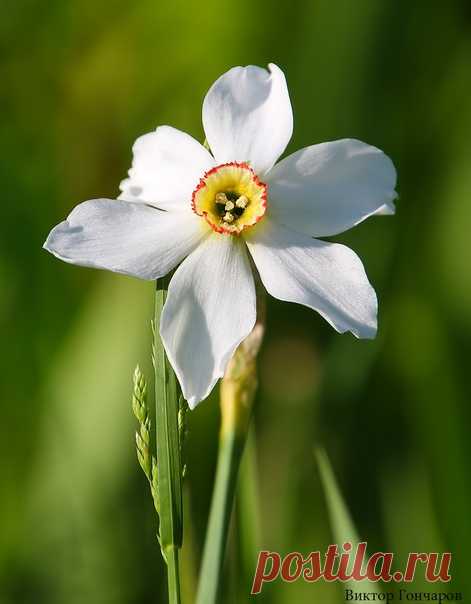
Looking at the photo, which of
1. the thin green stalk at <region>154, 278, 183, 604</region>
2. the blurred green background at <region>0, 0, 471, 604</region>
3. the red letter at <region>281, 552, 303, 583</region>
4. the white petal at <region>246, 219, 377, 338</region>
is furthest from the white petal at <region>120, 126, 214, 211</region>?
the red letter at <region>281, 552, 303, 583</region>

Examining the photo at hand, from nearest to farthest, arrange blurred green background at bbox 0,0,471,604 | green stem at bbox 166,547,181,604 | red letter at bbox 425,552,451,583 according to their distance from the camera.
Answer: green stem at bbox 166,547,181,604, red letter at bbox 425,552,451,583, blurred green background at bbox 0,0,471,604

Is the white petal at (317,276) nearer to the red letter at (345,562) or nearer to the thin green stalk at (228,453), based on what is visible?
the thin green stalk at (228,453)

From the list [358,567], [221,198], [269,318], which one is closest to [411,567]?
[358,567]

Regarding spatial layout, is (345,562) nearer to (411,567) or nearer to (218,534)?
(218,534)

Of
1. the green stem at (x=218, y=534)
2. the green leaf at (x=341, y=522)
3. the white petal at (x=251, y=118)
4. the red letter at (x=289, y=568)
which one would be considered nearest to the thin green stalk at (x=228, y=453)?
the green stem at (x=218, y=534)

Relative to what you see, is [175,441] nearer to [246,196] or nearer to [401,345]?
[246,196]

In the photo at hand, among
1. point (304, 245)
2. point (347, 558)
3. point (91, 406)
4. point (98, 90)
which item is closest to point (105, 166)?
point (98, 90)

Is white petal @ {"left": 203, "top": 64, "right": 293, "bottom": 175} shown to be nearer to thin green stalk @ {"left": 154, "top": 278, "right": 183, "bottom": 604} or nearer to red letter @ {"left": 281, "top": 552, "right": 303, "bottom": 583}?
thin green stalk @ {"left": 154, "top": 278, "right": 183, "bottom": 604}
